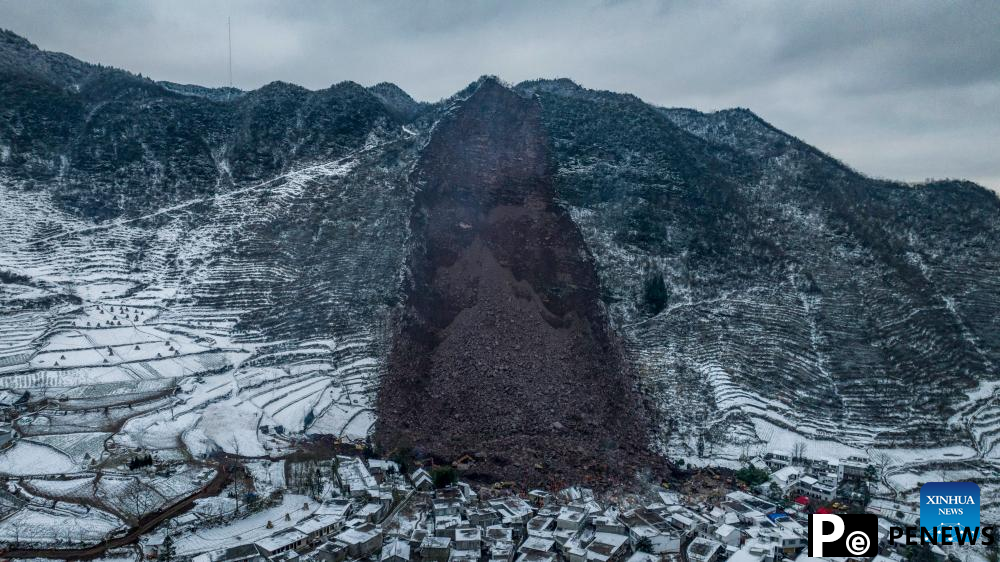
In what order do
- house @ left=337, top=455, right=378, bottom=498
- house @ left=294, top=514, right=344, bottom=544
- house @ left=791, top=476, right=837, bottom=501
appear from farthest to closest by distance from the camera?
house @ left=791, top=476, right=837, bottom=501 < house @ left=337, top=455, right=378, bottom=498 < house @ left=294, top=514, right=344, bottom=544

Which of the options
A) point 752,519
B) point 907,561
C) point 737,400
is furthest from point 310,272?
point 907,561

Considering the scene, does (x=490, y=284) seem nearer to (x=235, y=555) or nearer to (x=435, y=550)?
(x=435, y=550)

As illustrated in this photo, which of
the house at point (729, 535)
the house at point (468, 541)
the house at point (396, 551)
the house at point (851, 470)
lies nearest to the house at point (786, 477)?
the house at point (851, 470)

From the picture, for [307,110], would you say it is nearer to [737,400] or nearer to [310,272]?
[310,272]

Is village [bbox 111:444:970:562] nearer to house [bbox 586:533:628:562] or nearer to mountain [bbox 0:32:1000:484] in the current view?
house [bbox 586:533:628:562]

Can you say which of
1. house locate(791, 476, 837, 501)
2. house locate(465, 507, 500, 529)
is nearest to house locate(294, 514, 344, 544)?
house locate(465, 507, 500, 529)

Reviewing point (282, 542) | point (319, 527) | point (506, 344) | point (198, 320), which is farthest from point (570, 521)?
point (198, 320)

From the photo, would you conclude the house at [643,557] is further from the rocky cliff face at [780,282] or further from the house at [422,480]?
the rocky cliff face at [780,282]
